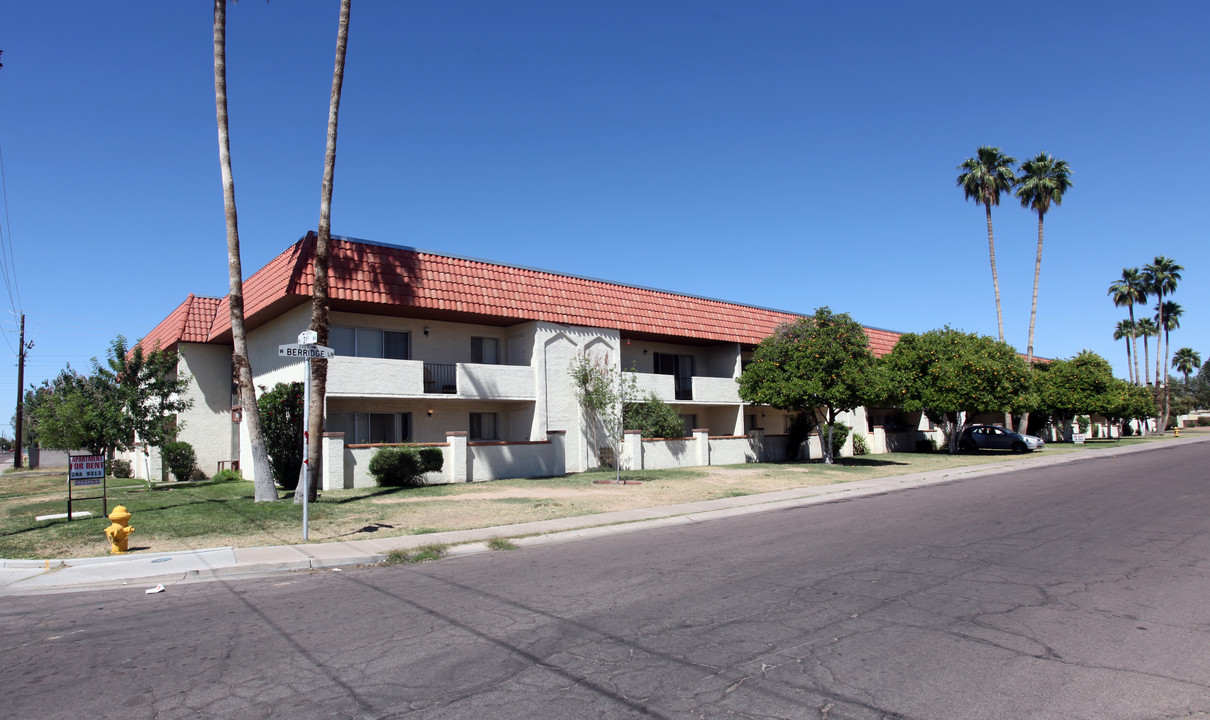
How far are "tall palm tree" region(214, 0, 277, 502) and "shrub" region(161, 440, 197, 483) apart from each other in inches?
478

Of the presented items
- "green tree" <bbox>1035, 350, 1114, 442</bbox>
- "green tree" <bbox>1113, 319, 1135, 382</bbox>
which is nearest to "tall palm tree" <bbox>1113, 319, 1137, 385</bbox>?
"green tree" <bbox>1113, 319, 1135, 382</bbox>

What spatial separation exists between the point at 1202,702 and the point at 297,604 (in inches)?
318

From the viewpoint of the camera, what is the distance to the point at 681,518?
613 inches

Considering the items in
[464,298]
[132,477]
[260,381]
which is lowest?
[132,477]

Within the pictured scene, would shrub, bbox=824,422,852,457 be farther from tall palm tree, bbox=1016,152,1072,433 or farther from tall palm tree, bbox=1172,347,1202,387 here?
tall palm tree, bbox=1172,347,1202,387

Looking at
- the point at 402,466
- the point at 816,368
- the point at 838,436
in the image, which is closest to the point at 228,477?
the point at 402,466

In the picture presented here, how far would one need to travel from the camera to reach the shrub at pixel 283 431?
21188 mm

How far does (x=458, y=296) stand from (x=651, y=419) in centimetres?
901

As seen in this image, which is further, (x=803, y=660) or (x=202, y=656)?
(x=202, y=656)

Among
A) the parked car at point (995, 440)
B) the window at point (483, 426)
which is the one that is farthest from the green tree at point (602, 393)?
the parked car at point (995, 440)

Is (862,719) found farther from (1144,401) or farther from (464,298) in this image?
(1144,401)

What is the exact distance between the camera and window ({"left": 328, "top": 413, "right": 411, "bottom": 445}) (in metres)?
24.2

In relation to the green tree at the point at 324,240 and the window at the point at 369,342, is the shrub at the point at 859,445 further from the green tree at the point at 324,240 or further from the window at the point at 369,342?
the green tree at the point at 324,240

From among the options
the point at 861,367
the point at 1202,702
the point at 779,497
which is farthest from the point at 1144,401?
the point at 1202,702
